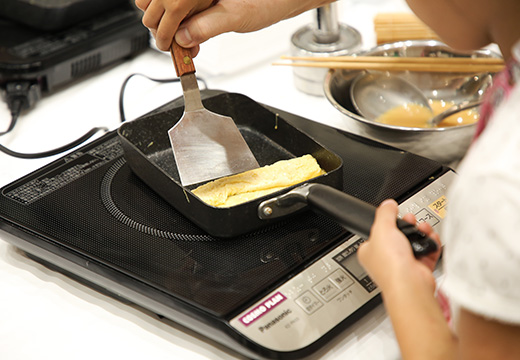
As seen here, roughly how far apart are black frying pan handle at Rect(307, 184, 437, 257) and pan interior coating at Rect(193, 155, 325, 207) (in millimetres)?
98

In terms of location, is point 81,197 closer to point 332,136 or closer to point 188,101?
point 188,101

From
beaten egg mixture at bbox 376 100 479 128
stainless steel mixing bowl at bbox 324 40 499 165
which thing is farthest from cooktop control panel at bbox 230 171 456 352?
beaten egg mixture at bbox 376 100 479 128

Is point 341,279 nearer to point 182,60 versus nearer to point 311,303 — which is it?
point 311,303

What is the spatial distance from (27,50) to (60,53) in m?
0.07

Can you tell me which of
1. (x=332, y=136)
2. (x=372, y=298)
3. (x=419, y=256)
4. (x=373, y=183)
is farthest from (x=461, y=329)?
(x=332, y=136)

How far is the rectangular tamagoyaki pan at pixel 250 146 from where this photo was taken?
732 mm

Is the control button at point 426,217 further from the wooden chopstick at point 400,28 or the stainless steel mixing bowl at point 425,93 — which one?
the wooden chopstick at point 400,28

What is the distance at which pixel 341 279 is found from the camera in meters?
0.70

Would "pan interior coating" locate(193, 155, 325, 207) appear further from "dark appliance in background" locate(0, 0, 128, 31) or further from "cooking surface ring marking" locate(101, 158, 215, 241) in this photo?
"dark appliance in background" locate(0, 0, 128, 31)

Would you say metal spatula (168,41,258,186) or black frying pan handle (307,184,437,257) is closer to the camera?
black frying pan handle (307,184,437,257)

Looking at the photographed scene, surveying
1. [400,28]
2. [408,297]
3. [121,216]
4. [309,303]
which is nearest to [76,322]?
[121,216]

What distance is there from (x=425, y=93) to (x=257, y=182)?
0.43m

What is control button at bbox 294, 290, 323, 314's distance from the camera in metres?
0.67

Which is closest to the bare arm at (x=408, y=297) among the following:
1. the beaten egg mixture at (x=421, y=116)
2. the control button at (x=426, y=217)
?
the control button at (x=426, y=217)
